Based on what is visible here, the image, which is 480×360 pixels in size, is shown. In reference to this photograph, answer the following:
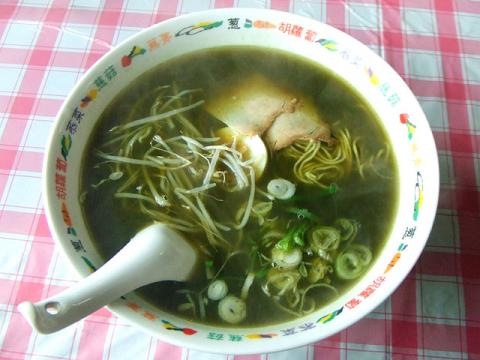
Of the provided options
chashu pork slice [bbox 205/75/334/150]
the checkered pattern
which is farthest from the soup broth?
the checkered pattern

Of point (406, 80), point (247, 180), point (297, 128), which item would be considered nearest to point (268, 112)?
point (297, 128)

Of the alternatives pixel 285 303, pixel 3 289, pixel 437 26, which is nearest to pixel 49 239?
pixel 3 289

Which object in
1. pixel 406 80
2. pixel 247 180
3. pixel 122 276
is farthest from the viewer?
pixel 406 80

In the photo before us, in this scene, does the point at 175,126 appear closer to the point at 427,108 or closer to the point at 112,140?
the point at 112,140

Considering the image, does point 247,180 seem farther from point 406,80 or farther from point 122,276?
point 406,80

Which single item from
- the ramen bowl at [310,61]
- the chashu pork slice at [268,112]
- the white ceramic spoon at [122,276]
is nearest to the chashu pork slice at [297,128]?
the chashu pork slice at [268,112]

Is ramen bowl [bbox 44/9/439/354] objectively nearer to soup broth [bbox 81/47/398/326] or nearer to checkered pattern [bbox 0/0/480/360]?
soup broth [bbox 81/47/398/326]

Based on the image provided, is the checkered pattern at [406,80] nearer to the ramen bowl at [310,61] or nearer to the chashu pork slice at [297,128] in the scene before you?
the ramen bowl at [310,61]
